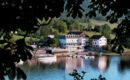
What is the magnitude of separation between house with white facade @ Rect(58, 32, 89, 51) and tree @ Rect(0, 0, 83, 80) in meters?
31.0

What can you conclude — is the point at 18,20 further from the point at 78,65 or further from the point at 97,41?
the point at 97,41

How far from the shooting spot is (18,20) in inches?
45.4

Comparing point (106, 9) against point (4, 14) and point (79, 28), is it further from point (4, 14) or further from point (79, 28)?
point (79, 28)

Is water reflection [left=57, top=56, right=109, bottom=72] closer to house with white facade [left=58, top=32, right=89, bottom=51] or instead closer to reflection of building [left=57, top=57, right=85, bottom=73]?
reflection of building [left=57, top=57, right=85, bottom=73]

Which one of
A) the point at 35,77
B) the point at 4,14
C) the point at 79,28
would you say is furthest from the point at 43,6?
the point at 79,28

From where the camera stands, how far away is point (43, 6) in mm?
1206

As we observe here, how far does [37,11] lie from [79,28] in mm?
43696

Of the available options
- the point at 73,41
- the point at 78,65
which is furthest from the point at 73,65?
the point at 73,41

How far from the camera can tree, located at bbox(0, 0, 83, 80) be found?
3.61ft

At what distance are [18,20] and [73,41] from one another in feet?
113

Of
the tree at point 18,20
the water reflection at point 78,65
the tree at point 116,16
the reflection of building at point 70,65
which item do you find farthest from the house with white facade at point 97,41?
the tree at point 18,20

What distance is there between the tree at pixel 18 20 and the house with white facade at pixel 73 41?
31.0 m

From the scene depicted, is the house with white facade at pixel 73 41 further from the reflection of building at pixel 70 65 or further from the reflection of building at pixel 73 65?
the reflection of building at pixel 73 65

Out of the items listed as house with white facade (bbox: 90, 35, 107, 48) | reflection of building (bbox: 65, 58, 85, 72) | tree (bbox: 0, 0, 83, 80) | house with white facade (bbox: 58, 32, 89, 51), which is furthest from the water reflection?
tree (bbox: 0, 0, 83, 80)
